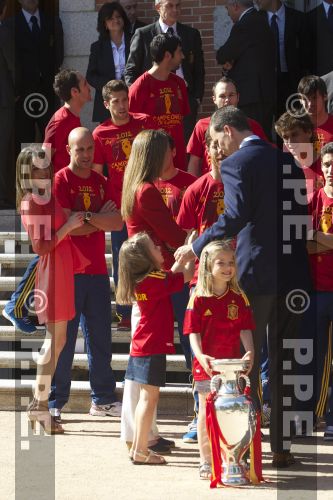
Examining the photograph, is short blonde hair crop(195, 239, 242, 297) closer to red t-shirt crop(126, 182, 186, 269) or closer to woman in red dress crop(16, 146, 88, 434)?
red t-shirt crop(126, 182, 186, 269)

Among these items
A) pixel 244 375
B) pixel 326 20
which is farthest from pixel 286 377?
pixel 326 20

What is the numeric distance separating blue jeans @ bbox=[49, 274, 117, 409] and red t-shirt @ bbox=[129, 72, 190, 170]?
5.44 ft

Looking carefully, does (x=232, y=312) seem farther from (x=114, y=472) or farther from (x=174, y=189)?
(x=174, y=189)

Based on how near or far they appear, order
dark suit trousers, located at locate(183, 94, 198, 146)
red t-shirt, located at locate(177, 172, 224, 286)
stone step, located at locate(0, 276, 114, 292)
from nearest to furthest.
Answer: red t-shirt, located at locate(177, 172, 224, 286) → stone step, located at locate(0, 276, 114, 292) → dark suit trousers, located at locate(183, 94, 198, 146)

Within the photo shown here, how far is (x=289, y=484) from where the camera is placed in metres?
7.13

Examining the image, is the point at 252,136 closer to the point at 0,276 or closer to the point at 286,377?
the point at 286,377

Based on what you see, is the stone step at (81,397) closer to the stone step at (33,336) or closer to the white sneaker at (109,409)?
the white sneaker at (109,409)

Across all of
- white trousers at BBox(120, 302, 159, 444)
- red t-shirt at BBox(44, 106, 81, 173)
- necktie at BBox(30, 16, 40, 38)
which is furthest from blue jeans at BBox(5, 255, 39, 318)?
necktie at BBox(30, 16, 40, 38)

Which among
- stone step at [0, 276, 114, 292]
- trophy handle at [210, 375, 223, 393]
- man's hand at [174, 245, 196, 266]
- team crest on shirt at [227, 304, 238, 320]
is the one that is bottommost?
trophy handle at [210, 375, 223, 393]

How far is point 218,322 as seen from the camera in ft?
24.2

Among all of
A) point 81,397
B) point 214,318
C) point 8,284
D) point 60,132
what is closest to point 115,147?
point 60,132

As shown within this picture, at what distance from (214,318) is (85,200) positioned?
185 cm

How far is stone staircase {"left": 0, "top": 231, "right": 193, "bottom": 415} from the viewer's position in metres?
9.04

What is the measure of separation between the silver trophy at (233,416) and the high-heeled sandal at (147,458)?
597 mm
